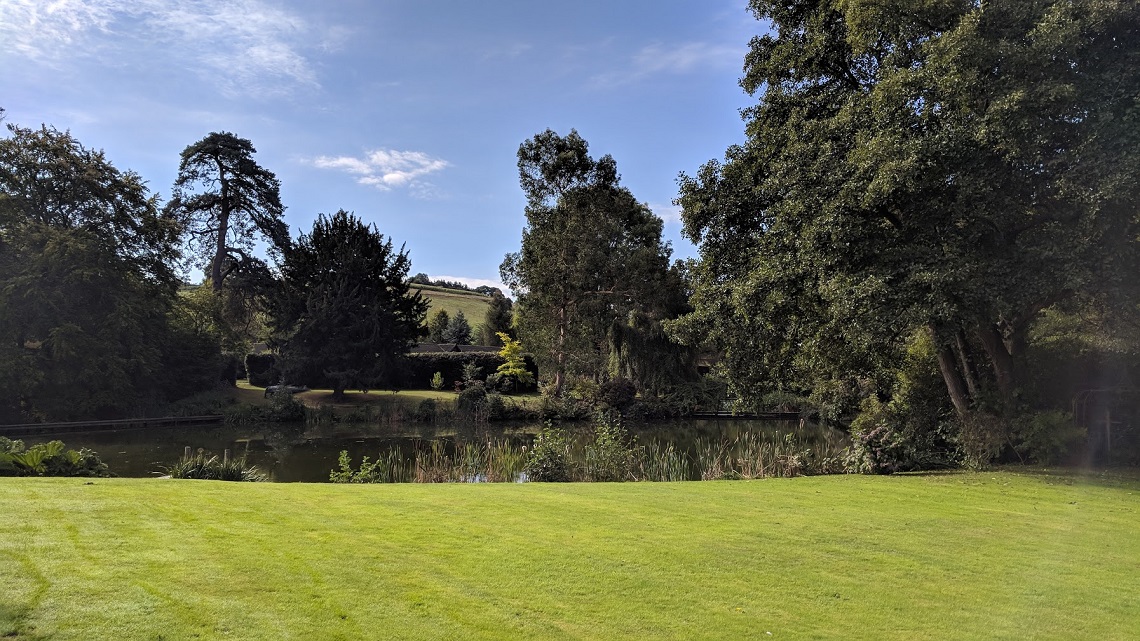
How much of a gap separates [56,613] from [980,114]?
13.4 m

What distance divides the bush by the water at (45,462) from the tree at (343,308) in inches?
916

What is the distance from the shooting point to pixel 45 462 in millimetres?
11531

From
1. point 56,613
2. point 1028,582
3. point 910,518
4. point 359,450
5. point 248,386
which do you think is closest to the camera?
point 56,613

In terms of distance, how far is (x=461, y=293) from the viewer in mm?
106125

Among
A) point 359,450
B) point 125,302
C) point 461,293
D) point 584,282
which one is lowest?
point 359,450

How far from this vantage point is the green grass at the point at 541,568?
15.0ft

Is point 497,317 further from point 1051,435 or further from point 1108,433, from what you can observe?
point 1108,433

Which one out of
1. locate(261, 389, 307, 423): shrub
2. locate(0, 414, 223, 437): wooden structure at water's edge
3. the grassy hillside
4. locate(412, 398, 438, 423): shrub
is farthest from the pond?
the grassy hillside

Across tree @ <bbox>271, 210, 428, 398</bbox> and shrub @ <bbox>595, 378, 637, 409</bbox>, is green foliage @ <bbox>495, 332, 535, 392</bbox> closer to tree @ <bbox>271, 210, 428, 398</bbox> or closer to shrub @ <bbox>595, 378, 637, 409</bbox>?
tree @ <bbox>271, 210, 428, 398</bbox>

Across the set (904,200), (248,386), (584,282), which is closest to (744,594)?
(904,200)

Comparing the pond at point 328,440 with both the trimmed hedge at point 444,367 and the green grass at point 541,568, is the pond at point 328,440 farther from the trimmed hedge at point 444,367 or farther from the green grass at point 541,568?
the trimmed hedge at point 444,367

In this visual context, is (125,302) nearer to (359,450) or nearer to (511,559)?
(359,450)

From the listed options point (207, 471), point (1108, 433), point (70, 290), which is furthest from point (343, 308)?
point (1108, 433)

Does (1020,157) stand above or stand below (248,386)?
above
